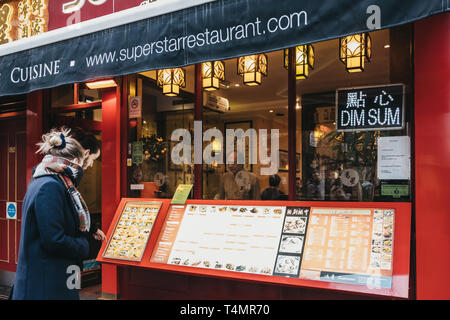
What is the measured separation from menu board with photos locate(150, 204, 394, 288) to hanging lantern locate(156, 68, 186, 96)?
168cm

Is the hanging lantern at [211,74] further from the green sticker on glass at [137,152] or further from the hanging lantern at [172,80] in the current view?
the green sticker on glass at [137,152]

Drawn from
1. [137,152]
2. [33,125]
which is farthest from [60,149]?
[33,125]

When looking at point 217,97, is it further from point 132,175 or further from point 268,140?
point 132,175

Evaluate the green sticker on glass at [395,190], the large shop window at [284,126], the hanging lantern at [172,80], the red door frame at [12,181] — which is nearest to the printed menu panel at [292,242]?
the large shop window at [284,126]

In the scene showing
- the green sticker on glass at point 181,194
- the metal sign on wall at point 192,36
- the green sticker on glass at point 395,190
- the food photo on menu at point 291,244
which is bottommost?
the food photo on menu at point 291,244

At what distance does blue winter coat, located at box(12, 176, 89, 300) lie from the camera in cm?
267

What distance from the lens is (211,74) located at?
500 centimetres

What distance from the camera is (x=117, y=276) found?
5180 millimetres

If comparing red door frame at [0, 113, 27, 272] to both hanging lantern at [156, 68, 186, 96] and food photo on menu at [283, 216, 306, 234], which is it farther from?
food photo on menu at [283, 216, 306, 234]

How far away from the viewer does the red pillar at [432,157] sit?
3383 millimetres

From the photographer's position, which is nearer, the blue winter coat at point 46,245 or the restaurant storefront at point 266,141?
the blue winter coat at point 46,245

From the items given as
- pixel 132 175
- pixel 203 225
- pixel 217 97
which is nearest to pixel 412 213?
pixel 203 225

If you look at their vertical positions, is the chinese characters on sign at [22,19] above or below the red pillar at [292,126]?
above

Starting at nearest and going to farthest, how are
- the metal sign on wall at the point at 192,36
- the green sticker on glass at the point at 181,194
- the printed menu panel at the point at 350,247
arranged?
the metal sign on wall at the point at 192,36, the printed menu panel at the point at 350,247, the green sticker on glass at the point at 181,194
